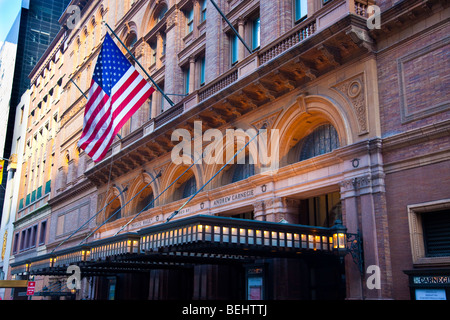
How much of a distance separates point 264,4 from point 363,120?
27.2 ft

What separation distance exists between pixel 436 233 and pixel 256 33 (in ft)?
41.9

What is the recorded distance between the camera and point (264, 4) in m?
20.7

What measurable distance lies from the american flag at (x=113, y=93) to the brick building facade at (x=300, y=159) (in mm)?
2911

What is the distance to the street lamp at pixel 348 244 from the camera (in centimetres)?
1389

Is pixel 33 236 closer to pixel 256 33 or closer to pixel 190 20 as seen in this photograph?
pixel 190 20

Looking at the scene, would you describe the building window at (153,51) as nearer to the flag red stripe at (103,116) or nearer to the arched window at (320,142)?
the flag red stripe at (103,116)

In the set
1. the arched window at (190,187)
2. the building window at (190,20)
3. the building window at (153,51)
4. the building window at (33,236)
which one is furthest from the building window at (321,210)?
the building window at (33,236)

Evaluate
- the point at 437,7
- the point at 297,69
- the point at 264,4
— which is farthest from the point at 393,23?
the point at 264,4

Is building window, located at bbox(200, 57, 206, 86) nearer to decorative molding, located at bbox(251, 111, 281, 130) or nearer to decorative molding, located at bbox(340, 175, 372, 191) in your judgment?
decorative molding, located at bbox(251, 111, 281, 130)

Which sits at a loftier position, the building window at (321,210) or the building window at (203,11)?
the building window at (203,11)

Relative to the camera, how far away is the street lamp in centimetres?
1389

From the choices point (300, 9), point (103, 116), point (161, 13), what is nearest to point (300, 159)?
point (300, 9)

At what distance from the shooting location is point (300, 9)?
1962cm
